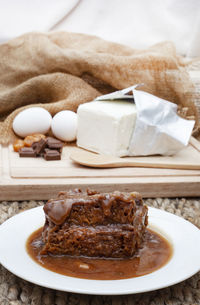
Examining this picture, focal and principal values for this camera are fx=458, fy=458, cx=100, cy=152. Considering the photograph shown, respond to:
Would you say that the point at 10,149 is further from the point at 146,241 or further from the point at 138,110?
the point at 146,241

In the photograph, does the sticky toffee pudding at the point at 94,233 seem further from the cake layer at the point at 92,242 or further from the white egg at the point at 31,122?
the white egg at the point at 31,122

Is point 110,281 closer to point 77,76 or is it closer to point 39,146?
point 39,146

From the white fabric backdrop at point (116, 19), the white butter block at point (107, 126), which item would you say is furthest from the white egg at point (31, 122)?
the white fabric backdrop at point (116, 19)

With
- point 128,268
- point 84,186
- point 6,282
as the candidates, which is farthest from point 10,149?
point 128,268

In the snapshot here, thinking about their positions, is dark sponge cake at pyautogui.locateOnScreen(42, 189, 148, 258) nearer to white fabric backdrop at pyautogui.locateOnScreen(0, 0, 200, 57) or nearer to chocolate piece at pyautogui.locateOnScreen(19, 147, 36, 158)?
chocolate piece at pyautogui.locateOnScreen(19, 147, 36, 158)

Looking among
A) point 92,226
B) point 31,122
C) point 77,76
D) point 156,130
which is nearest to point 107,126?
point 156,130
